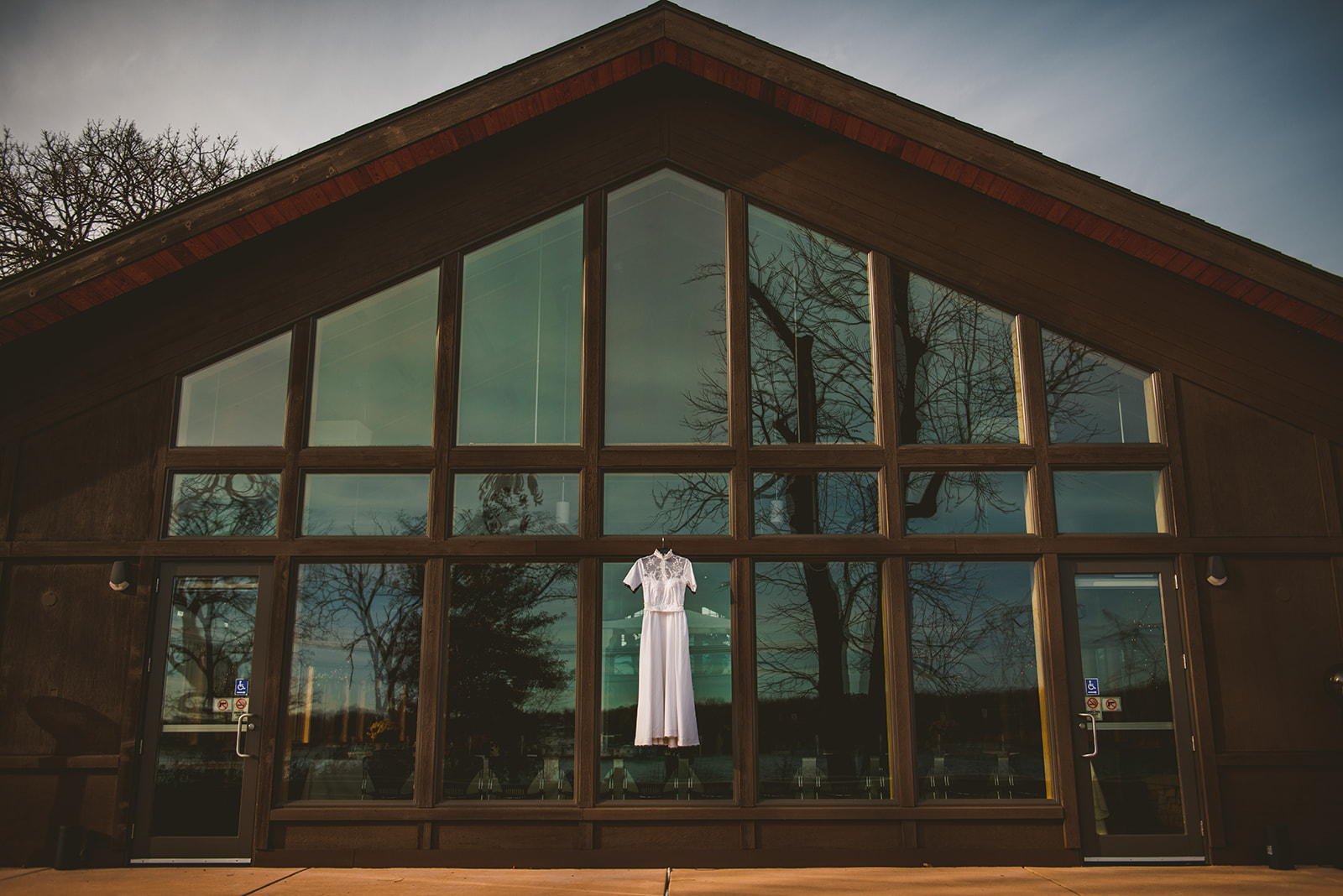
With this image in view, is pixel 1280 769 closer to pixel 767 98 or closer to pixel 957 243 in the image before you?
pixel 957 243

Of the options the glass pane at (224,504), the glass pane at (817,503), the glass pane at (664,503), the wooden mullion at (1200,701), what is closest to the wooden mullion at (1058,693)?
the wooden mullion at (1200,701)

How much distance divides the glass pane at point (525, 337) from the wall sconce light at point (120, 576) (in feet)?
8.62

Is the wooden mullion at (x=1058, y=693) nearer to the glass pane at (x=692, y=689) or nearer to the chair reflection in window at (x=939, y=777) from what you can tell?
the chair reflection in window at (x=939, y=777)

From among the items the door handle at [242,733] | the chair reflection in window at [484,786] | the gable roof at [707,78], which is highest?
the gable roof at [707,78]

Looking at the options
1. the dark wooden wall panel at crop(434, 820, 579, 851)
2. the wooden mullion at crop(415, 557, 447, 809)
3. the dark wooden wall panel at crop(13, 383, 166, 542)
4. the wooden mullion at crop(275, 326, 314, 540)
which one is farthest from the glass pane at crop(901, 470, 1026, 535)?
the dark wooden wall panel at crop(13, 383, 166, 542)

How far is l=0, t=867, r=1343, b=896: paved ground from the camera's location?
5.63 metres

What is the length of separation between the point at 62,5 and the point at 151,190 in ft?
11.2

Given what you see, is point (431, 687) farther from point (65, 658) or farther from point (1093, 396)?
point (1093, 396)

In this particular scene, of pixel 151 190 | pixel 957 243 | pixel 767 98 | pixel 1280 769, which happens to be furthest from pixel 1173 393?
pixel 151 190

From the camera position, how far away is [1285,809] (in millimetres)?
6414

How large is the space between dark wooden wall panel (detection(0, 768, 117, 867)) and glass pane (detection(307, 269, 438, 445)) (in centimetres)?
289

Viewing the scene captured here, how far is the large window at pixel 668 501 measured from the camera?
657 centimetres

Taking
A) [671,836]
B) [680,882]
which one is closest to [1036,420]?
[671,836]

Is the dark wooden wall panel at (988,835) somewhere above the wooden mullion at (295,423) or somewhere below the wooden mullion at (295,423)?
below
